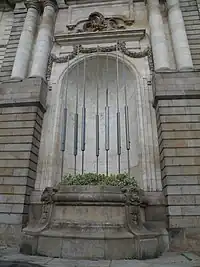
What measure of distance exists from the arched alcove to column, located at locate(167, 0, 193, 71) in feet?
8.00

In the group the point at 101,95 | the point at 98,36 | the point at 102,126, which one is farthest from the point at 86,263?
the point at 98,36

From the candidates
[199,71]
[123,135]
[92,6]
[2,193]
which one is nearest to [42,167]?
[2,193]

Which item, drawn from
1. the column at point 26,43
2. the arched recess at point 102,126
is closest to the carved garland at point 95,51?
the arched recess at point 102,126

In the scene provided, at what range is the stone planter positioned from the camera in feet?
20.1

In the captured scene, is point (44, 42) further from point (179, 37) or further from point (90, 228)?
point (90, 228)

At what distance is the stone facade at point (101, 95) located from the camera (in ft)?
29.0

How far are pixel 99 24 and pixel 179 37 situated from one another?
4.85 m

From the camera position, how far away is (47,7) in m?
14.4

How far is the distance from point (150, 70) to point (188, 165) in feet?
18.3

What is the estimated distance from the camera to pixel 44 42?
510 inches

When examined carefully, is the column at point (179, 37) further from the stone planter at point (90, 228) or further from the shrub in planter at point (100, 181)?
the stone planter at point (90, 228)

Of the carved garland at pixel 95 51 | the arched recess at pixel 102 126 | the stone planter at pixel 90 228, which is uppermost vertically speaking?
the carved garland at pixel 95 51

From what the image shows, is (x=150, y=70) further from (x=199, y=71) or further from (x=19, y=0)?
(x=19, y=0)

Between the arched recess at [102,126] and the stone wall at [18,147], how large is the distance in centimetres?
71
